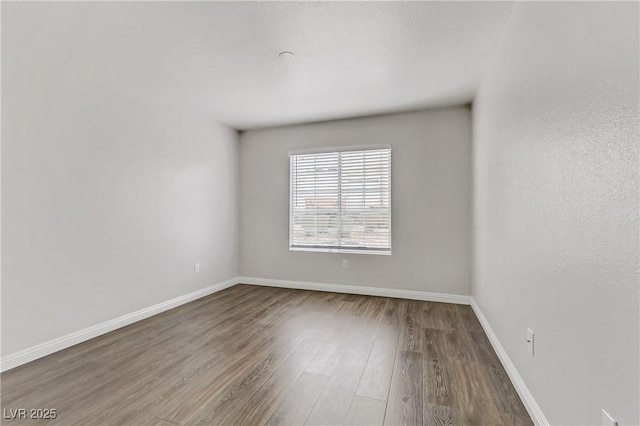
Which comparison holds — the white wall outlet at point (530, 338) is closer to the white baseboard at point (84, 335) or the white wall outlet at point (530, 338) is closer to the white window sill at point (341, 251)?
the white window sill at point (341, 251)

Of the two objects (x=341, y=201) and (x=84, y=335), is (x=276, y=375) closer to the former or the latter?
(x=84, y=335)

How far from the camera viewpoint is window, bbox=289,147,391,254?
4.12 metres

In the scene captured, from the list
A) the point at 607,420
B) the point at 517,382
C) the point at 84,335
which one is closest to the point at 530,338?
the point at 517,382

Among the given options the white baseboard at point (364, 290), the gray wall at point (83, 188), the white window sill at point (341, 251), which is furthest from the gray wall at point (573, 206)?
the gray wall at point (83, 188)

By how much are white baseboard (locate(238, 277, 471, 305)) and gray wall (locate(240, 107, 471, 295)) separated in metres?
0.06

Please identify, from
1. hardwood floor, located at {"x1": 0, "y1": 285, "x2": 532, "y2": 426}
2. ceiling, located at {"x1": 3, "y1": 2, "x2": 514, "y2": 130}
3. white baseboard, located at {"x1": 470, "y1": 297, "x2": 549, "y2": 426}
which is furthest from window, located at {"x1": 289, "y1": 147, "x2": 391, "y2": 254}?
white baseboard, located at {"x1": 470, "y1": 297, "x2": 549, "y2": 426}

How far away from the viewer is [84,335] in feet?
8.61

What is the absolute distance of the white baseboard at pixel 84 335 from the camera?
2.18 m

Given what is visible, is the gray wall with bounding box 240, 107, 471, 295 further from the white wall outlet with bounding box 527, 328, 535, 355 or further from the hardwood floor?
the white wall outlet with bounding box 527, 328, 535, 355

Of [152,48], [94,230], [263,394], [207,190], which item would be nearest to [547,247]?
[263,394]

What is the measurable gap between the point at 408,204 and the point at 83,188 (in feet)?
11.6

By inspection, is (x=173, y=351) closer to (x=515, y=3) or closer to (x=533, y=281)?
(x=533, y=281)

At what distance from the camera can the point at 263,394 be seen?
1.82 metres

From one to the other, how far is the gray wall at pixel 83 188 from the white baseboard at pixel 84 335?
0.05m
